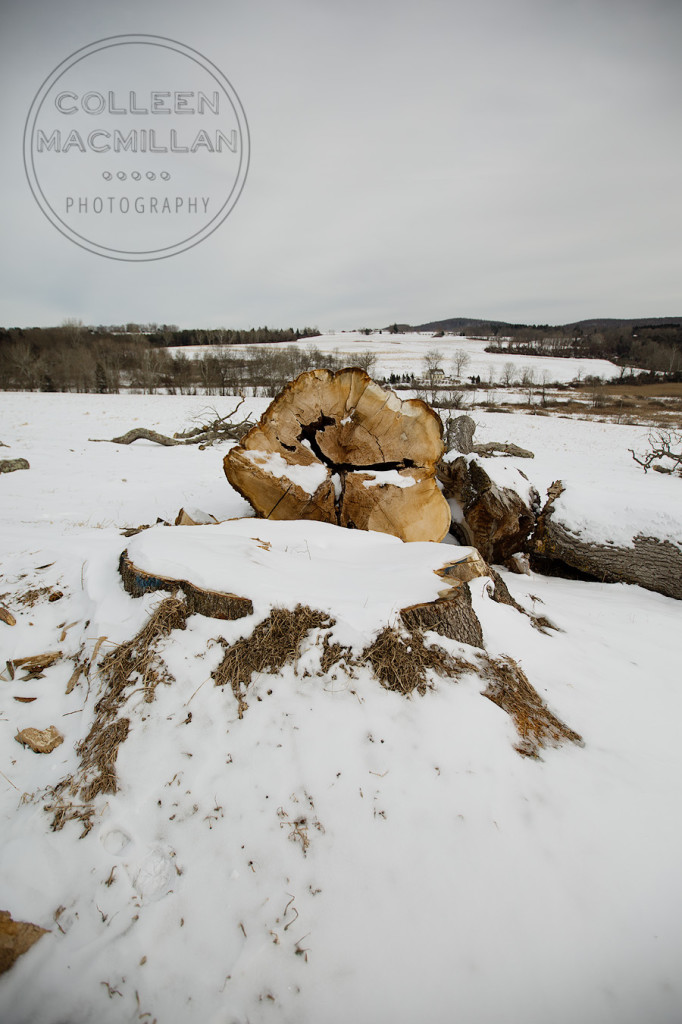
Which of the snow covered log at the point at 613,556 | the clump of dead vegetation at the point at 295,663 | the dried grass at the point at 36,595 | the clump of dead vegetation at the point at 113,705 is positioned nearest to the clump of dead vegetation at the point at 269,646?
the clump of dead vegetation at the point at 295,663

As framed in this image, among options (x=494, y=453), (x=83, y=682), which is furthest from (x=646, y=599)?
(x=494, y=453)

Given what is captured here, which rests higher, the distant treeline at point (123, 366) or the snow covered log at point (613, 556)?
the distant treeline at point (123, 366)

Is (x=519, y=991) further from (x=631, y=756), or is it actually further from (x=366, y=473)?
(x=366, y=473)

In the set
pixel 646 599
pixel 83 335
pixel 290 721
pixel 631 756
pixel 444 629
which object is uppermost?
pixel 83 335

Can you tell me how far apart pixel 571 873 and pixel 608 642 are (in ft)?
6.03

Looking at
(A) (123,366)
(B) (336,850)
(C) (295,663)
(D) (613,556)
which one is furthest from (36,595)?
(A) (123,366)

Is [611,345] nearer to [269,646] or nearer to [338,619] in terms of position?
[338,619]

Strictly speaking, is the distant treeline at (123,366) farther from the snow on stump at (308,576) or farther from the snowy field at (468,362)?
the snow on stump at (308,576)

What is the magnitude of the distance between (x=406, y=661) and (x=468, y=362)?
73495mm

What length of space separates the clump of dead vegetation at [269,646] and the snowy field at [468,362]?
4456 centimetres

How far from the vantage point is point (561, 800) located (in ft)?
5.65

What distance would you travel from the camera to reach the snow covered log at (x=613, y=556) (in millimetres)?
4043

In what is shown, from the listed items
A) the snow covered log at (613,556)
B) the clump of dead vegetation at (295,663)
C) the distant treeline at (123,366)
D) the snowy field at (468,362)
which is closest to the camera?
the clump of dead vegetation at (295,663)

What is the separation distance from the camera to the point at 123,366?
45.6 m
